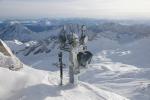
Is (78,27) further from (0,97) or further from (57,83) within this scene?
(0,97)

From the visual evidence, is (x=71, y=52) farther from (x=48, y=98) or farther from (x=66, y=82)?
(x=48, y=98)

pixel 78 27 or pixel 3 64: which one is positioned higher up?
pixel 78 27

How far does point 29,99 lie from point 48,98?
144 centimetres

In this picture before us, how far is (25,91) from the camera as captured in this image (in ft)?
93.5

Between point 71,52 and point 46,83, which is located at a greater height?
point 71,52

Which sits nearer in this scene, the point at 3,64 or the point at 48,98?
the point at 48,98

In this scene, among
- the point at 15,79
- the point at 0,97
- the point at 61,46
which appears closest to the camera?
the point at 0,97

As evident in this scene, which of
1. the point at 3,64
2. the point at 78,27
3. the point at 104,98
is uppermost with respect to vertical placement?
the point at 78,27

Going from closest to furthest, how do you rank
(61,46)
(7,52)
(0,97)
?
(0,97), (61,46), (7,52)


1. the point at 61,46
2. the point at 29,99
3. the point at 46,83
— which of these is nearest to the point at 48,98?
the point at 29,99

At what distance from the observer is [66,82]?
3284 centimetres

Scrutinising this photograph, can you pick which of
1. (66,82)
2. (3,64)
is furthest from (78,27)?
(3,64)

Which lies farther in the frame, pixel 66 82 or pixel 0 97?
pixel 66 82

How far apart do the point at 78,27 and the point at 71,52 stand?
9.04 ft
